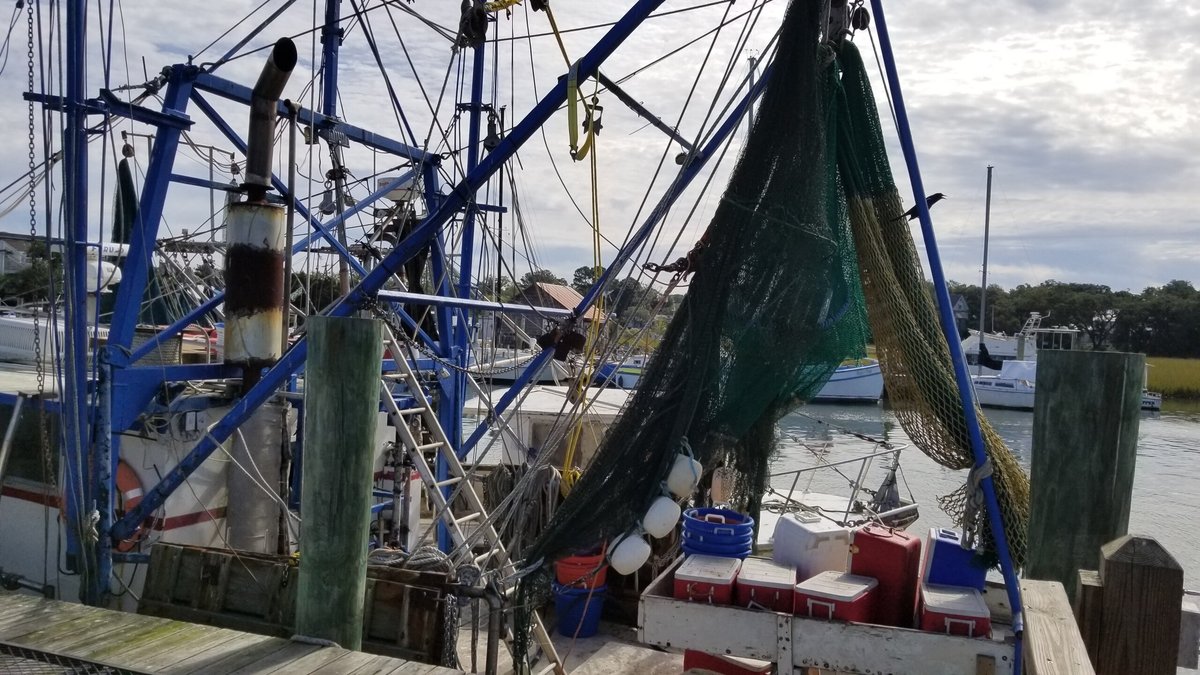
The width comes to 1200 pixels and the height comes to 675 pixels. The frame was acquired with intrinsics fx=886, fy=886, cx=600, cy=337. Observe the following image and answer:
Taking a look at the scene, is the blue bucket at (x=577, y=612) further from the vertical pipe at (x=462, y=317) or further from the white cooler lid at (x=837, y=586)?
the white cooler lid at (x=837, y=586)

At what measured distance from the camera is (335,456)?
4770 millimetres

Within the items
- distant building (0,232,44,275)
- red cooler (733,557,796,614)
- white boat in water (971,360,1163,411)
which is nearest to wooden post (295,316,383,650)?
red cooler (733,557,796,614)

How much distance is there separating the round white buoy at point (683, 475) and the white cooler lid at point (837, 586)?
774mm

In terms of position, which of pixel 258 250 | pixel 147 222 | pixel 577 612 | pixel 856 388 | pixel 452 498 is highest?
pixel 147 222

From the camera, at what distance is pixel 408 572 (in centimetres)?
658

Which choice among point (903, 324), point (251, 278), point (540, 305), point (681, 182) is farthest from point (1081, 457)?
point (540, 305)

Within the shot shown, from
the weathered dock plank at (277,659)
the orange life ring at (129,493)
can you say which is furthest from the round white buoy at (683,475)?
the orange life ring at (129,493)

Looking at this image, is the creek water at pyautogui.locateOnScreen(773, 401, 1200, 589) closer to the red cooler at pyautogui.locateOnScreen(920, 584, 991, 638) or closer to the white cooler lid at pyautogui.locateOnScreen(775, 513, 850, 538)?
the white cooler lid at pyautogui.locateOnScreen(775, 513, 850, 538)

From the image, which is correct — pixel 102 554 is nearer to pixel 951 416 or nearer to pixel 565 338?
pixel 565 338

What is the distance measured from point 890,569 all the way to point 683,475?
1.28 metres

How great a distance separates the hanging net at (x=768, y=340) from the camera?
16.7 ft

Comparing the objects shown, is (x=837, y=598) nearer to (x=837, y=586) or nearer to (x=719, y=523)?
(x=837, y=586)

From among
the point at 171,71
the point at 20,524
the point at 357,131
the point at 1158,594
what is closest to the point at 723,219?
the point at 1158,594

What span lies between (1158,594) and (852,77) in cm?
390
